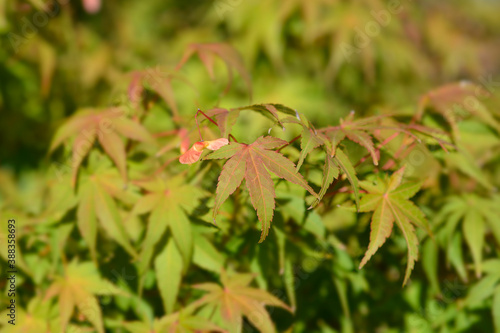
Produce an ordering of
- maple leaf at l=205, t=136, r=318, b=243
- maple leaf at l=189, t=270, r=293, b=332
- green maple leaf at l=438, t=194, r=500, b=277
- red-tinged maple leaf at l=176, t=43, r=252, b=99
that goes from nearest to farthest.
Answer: maple leaf at l=205, t=136, r=318, b=243 < maple leaf at l=189, t=270, r=293, b=332 < green maple leaf at l=438, t=194, r=500, b=277 < red-tinged maple leaf at l=176, t=43, r=252, b=99

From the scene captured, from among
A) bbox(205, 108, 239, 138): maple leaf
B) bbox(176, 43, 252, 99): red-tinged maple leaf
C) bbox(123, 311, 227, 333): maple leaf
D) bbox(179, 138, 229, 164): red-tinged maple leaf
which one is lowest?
bbox(123, 311, 227, 333): maple leaf

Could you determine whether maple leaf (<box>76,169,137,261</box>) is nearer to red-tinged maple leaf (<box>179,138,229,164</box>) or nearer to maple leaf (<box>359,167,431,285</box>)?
red-tinged maple leaf (<box>179,138,229,164</box>)

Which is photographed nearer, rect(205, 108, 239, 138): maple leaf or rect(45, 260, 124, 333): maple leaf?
rect(205, 108, 239, 138): maple leaf

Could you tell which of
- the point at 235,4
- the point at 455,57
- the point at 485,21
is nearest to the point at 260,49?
the point at 235,4

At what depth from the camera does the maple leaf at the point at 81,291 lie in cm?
94

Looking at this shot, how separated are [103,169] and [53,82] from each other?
1.23 meters

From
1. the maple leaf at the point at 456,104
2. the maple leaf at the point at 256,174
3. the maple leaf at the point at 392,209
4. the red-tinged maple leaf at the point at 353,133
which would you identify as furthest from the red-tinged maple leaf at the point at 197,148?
the maple leaf at the point at 456,104

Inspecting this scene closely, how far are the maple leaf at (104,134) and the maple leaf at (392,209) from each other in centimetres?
51

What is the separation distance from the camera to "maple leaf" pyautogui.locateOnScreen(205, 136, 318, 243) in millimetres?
665

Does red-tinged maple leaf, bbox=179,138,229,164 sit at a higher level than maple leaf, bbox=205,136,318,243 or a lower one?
higher

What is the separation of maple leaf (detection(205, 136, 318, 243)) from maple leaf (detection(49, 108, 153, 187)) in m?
0.34

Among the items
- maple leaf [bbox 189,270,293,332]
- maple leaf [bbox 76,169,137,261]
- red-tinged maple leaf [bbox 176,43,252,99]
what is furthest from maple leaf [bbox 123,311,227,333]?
red-tinged maple leaf [bbox 176,43,252,99]

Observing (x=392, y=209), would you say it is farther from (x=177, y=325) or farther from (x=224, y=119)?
(x=177, y=325)

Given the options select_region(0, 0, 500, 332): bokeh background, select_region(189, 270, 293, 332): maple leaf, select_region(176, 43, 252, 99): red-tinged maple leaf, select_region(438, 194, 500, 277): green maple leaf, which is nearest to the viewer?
select_region(189, 270, 293, 332): maple leaf
